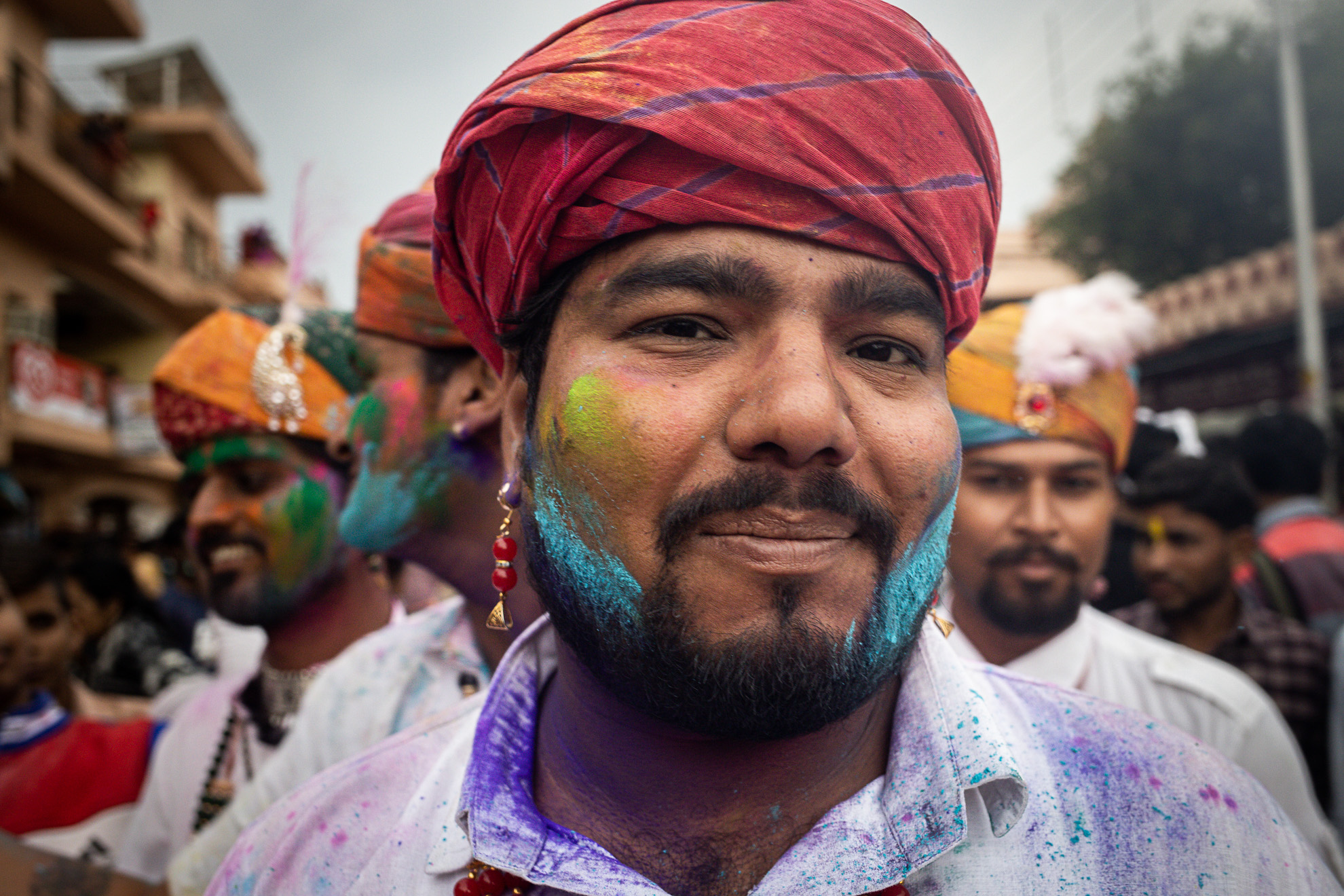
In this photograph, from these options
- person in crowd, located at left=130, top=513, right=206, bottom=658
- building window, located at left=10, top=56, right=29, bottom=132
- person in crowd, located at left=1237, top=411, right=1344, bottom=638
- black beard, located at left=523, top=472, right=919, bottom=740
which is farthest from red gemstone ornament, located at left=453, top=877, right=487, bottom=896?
building window, located at left=10, top=56, right=29, bottom=132

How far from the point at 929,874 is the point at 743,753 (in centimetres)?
30

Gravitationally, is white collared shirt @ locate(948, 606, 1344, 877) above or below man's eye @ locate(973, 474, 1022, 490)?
below

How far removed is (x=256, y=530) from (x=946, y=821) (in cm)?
265

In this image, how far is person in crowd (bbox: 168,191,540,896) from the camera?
236 cm

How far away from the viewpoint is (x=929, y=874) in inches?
49.5

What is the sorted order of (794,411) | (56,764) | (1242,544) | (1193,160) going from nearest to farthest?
(794,411)
(56,764)
(1242,544)
(1193,160)

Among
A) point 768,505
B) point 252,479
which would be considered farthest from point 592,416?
point 252,479

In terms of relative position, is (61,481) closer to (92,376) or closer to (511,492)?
(92,376)

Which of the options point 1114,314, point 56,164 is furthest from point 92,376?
point 1114,314

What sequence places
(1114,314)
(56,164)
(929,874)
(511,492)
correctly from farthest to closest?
1. (56,164)
2. (1114,314)
3. (511,492)
4. (929,874)

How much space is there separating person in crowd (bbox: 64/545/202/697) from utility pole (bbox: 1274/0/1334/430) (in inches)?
434

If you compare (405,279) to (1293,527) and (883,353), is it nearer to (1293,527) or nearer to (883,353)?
(883,353)

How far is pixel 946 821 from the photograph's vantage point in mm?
1250

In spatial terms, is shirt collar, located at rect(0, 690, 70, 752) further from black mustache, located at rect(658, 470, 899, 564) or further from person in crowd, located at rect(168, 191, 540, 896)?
black mustache, located at rect(658, 470, 899, 564)
